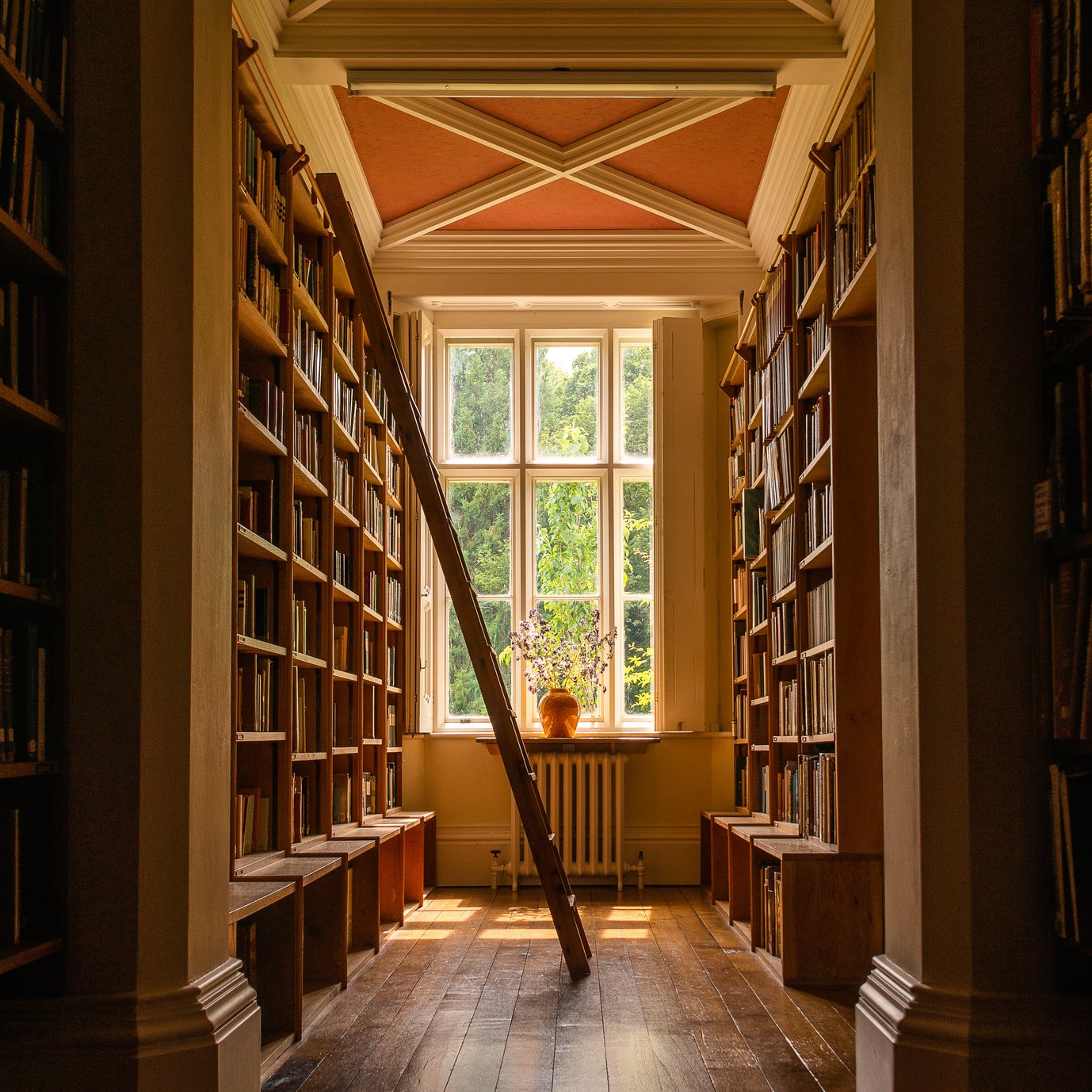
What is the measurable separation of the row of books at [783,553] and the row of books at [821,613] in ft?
0.91

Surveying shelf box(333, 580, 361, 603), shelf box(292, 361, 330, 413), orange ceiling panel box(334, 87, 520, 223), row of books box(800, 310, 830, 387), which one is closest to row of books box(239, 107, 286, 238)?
shelf box(292, 361, 330, 413)

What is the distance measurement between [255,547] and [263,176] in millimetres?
1412

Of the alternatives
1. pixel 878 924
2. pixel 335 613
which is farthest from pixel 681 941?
pixel 335 613

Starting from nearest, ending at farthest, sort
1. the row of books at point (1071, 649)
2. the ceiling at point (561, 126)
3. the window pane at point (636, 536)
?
the row of books at point (1071, 649) → the ceiling at point (561, 126) → the window pane at point (636, 536)

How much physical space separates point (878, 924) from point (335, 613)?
300 centimetres

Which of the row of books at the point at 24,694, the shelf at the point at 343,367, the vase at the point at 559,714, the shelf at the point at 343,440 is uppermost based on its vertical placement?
the shelf at the point at 343,367

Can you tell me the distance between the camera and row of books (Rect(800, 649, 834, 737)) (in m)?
4.69

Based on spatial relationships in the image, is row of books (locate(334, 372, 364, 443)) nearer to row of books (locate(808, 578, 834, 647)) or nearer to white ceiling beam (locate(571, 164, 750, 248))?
white ceiling beam (locate(571, 164, 750, 248))

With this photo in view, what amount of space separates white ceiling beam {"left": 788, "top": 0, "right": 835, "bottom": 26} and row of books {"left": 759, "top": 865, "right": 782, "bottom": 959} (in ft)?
11.5

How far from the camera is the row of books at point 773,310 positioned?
18.9 ft

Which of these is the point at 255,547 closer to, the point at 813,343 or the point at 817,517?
the point at 817,517

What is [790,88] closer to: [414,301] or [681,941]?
[414,301]

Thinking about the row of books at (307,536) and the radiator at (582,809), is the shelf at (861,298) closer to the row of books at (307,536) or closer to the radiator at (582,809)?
the row of books at (307,536)

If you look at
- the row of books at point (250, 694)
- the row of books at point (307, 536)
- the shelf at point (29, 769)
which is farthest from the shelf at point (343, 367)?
the shelf at point (29, 769)
